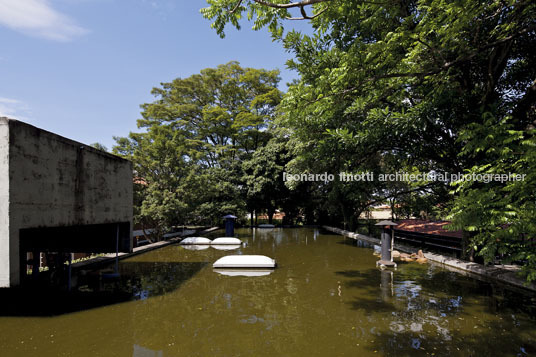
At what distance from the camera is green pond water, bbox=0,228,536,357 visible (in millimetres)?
5863

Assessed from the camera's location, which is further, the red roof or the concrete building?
the red roof

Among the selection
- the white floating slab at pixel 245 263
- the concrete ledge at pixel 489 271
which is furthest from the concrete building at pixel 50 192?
the concrete ledge at pixel 489 271

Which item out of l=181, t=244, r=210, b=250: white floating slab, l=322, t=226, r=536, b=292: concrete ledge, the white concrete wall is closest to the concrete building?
the white concrete wall

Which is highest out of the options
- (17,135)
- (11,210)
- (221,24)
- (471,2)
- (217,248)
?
(471,2)

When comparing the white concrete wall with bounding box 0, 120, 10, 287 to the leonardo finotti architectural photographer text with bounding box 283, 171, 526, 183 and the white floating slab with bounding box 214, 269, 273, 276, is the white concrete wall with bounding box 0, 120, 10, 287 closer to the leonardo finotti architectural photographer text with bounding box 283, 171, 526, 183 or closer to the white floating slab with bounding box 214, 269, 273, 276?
the white floating slab with bounding box 214, 269, 273, 276

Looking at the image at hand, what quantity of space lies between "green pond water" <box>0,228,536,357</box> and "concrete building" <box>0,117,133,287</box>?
71.8 inches

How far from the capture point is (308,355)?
5.55 meters

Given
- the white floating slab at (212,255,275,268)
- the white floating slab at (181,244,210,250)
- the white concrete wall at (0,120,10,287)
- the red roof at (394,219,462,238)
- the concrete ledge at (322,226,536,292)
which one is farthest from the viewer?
the white floating slab at (181,244,210,250)

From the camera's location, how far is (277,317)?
24.7 ft

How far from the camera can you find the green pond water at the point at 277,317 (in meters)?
5.86

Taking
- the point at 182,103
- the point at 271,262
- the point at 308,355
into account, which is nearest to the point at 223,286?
the point at 271,262

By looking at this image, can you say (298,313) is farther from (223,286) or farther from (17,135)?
(17,135)

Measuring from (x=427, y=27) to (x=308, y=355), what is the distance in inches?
352

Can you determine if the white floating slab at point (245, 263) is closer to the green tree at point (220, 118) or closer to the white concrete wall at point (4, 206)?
the white concrete wall at point (4, 206)
